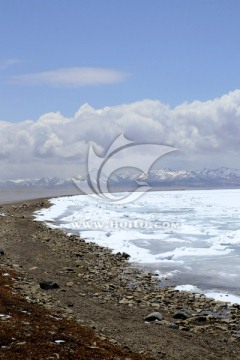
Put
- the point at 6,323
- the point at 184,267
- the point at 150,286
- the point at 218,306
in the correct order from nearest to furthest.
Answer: the point at 6,323, the point at 218,306, the point at 150,286, the point at 184,267

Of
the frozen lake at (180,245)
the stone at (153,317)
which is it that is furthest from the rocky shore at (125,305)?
the frozen lake at (180,245)

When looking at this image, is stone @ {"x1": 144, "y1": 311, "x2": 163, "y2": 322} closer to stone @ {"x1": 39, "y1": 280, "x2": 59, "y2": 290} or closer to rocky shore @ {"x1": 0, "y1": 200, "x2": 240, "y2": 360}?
rocky shore @ {"x1": 0, "y1": 200, "x2": 240, "y2": 360}

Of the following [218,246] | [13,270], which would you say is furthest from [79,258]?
[218,246]

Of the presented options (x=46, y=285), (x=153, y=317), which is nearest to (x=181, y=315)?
(x=153, y=317)

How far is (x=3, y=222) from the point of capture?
4097 centimetres

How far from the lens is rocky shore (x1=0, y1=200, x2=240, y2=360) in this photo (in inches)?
459

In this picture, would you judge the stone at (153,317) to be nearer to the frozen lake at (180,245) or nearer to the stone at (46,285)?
the frozen lake at (180,245)

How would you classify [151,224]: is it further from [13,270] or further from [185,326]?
[185,326]

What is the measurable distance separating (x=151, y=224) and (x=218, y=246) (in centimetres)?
1390

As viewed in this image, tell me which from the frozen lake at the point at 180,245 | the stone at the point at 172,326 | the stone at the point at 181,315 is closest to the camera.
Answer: the stone at the point at 172,326

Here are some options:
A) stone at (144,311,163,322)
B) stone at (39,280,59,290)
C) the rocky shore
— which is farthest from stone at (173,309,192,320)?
stone at (39,280,59,290)

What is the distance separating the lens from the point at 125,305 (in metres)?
15.6

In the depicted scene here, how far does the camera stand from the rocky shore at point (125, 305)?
11664 millimetres

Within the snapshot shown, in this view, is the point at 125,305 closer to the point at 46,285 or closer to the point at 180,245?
the point at 46,285
